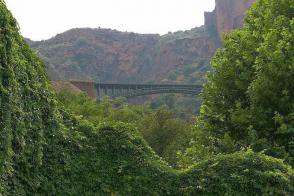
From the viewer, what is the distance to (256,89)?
48.5ft

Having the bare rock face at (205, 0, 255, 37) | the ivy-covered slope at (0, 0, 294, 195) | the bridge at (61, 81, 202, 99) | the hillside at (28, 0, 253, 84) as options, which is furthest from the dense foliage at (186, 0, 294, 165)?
the bare rock face at (205, 0, 255, 37)

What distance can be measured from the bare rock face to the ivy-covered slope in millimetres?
152044

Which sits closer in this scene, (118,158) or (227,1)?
(118,158)

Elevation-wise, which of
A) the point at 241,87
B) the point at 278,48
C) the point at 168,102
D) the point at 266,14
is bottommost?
the point at 168,102

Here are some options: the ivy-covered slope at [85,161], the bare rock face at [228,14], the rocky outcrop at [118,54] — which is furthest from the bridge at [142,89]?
the rocky outcrop at [118,54]

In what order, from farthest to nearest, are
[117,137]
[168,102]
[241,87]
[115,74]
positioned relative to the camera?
[115,74] → [168,102] → [241,87] → [117,137]

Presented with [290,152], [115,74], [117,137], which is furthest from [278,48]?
[115,74]

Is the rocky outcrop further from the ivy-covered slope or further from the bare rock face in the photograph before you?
the ivy-covered slope

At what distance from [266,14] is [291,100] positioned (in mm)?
3556

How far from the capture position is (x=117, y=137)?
44.1ft

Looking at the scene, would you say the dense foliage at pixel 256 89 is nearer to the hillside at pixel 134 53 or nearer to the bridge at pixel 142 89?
the bridge at pixel 142 89

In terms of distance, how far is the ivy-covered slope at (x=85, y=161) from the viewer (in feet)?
35.4

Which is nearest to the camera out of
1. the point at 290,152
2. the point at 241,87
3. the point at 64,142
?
the point at 64,142

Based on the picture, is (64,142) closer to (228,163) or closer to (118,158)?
(118,158)
